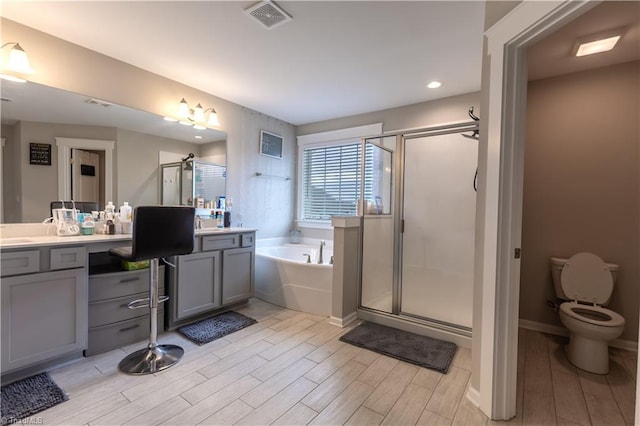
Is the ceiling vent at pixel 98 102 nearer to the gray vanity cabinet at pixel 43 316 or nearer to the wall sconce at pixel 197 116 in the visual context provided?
the wall sconce at pixel 197 116

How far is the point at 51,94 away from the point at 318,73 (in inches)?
88.1

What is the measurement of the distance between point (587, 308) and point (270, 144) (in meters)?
3.87

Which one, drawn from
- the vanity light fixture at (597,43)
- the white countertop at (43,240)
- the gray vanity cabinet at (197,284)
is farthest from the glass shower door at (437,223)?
the white countertop at (43,240)

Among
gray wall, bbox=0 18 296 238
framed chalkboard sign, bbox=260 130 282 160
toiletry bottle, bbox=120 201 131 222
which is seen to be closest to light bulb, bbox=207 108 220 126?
gray wall, bbox=0 18 296 238

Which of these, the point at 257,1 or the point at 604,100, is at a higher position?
the point at 257,1

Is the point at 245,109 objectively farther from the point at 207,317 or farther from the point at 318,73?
the point at 207,317

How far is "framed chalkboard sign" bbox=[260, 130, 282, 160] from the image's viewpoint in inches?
158

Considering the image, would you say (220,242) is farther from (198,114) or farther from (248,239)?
(198,114)

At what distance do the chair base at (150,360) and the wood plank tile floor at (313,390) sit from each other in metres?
0.05

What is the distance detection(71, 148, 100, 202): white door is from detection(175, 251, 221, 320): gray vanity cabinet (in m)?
0.95

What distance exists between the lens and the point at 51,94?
2248 millimetres

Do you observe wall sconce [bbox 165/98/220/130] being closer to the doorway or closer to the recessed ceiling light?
the doorway

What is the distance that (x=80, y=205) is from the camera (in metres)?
2.42

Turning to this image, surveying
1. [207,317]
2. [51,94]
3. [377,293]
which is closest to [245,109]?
[51,94]
